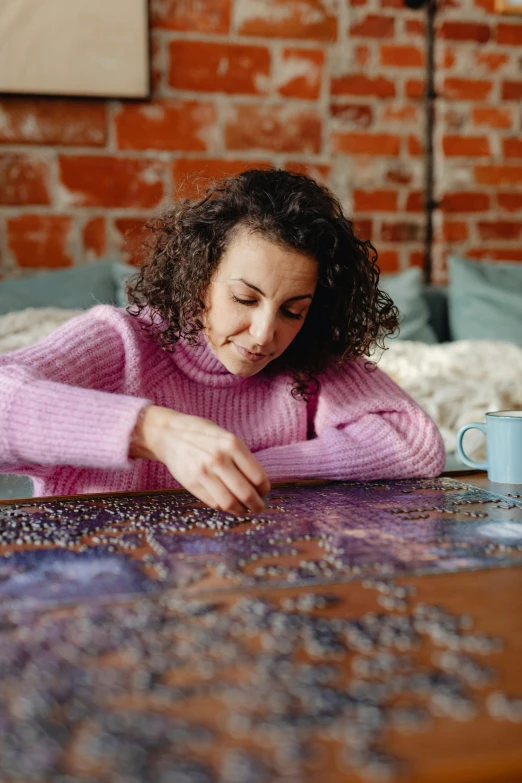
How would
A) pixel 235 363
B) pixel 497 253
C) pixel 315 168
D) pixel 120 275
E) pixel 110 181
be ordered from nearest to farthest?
pixel 235 363, pixel 120 275, pixel 110 181, pixel 315 168, pixel 497 253

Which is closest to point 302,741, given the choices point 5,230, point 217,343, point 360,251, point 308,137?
point 217,343

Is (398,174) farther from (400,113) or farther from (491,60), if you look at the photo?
(491,60)

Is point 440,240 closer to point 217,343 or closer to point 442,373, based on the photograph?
point 442,373

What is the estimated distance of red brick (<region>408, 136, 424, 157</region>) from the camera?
303 cm

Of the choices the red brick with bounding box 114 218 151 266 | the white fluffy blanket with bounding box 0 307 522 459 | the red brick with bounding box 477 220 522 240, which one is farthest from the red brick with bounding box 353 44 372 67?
the white fluffy blanket with bounding box 0 307 522 459

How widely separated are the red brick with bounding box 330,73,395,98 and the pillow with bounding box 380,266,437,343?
737 millimetres

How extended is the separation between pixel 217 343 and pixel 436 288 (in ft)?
5.42

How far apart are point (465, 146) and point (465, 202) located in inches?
8.1

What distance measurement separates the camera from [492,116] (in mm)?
3064

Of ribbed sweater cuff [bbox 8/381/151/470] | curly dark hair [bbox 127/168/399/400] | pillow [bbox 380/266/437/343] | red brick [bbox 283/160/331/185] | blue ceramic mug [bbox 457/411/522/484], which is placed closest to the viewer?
ribbed sweater cuff [bbox 8/381/151/470]

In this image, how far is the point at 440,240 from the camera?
10.1 ft

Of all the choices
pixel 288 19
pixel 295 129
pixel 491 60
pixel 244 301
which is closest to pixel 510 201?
pixel 491 60

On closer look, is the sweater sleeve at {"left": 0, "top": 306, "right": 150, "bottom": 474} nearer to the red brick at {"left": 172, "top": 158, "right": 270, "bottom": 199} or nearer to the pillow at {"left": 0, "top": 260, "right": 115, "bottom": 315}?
the pillow at {"left": 0, "top": 260, "right": 115, "bottom": 315}

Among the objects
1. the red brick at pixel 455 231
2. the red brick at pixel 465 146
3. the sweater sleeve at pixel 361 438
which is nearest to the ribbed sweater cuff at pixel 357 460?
the sweater sleeve at pixel 361 438
